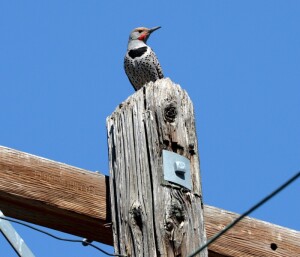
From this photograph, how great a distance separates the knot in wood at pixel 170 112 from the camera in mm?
3580

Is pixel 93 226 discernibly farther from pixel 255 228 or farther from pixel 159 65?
pixel 159 65

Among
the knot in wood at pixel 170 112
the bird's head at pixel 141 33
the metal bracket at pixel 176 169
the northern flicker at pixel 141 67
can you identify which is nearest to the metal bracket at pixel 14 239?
the metal bracket at pixel 176 169

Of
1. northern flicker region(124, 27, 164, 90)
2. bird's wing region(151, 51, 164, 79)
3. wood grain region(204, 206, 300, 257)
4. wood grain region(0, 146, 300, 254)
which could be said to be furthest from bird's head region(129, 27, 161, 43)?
wood grain region(0, 146, 300, 254)

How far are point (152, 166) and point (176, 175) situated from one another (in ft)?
0.30

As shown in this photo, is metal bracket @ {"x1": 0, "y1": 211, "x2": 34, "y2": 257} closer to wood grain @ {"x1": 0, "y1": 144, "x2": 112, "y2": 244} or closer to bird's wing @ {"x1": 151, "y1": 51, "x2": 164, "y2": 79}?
wood grain @ {"x1": 0, "y1": 144, "x2": 112, "y2": 244}

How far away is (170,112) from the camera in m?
3.59

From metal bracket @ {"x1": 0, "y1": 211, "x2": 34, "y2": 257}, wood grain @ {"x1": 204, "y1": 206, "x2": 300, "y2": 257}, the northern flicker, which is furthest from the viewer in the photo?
the northern flicker

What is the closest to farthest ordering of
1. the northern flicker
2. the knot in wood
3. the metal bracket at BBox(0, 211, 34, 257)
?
the metal bracket at BBox(0, 211, 34, 257) < the knot in wood < the northern flicker

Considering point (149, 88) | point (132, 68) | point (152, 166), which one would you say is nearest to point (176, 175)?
point (152, 166)

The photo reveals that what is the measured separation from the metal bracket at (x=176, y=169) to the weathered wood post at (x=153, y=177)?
0.7 inches

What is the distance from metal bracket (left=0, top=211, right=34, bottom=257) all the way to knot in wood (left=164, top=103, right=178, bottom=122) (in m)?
0.72

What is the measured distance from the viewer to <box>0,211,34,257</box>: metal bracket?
125 inches

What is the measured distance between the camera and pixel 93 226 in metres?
3.73

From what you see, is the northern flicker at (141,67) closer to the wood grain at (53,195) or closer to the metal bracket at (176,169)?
the wood grain at (53,195)
